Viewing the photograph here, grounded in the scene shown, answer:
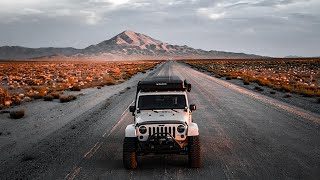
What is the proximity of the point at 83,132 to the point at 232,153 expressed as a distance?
19.6 ft

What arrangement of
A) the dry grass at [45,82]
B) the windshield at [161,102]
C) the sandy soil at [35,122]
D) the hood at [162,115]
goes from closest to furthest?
the hood at [162,115]
the windshield at [161,102]
the sandy soil at [35,122]
the dry grass at [45,82]

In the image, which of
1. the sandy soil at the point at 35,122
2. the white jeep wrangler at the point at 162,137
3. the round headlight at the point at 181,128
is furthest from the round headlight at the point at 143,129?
the sandy soil at the point at 35,122

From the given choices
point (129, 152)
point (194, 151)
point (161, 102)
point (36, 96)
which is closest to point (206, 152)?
point (194, 151)

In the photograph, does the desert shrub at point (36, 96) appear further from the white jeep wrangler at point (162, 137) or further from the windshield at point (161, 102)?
the white jeep wrangler at point (162, 137)

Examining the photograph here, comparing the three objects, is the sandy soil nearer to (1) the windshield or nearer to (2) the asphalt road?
(2) the asphalt road

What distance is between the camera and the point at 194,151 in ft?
29.2

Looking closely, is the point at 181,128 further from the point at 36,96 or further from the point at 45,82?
the point at 45,82

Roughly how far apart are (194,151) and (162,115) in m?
1.22

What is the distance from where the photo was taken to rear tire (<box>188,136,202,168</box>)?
8898 millimetres

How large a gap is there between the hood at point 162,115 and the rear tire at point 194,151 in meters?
0.57

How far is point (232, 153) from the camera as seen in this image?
1059cm

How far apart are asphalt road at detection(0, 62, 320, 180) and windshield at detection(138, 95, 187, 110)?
4.77 feet

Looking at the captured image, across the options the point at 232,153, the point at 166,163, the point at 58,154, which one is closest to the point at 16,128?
the point at 58,154

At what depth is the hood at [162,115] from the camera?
29.9 feet
